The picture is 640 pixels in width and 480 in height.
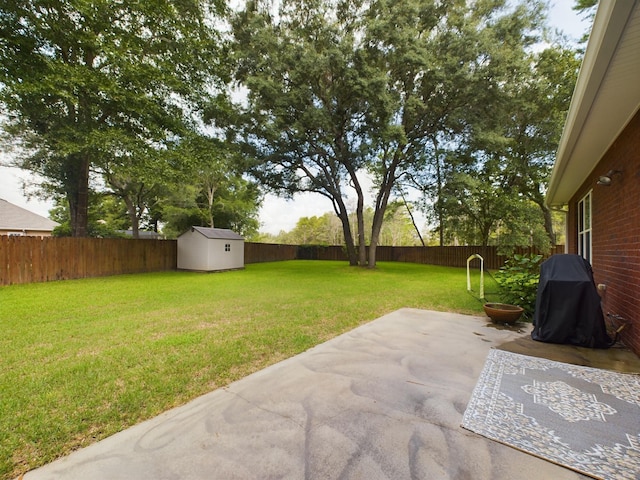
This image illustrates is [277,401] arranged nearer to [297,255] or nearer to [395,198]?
[395,198]

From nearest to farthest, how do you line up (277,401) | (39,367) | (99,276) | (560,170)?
1. (277,401)
2. (39,367)
3. (560,170)
4. (99,276)

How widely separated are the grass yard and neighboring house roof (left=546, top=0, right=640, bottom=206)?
10.1ft

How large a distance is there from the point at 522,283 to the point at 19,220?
2749cm

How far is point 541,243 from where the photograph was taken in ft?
41.2

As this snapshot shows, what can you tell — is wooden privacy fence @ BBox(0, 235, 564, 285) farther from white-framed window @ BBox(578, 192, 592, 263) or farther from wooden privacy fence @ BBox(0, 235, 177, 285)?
white-framed window @ BBox(578, 192, 592, 263)

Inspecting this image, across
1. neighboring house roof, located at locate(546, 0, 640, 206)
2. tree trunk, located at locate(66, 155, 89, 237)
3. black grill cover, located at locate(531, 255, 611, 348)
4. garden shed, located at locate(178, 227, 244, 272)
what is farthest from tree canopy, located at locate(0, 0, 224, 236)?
black grill cover, located at locate(531, 255, 611, 348)

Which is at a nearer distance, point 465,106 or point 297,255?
point 465,106

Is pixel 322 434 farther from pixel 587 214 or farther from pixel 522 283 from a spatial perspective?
pixel 587 214

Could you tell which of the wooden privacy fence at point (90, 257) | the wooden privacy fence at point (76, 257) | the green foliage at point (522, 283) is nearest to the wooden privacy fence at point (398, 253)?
the wooden privacy fence at point (90, 257)

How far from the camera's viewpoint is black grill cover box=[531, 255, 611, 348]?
10.8 feet

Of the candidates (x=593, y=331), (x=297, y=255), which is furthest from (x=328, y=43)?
(x=297, y=255)

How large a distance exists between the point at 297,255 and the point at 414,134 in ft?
45.6

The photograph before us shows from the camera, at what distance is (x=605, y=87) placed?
253 centimetres

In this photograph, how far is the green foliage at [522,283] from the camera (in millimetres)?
4801
